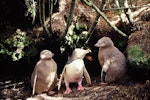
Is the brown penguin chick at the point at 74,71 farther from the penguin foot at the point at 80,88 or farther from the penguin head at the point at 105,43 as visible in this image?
the penguin head at the point at 105,43

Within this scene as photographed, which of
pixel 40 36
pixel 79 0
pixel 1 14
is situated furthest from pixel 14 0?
pixel 79 0

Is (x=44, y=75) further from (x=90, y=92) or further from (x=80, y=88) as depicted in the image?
(x=90, y=92)

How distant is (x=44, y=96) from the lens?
5.23 meters

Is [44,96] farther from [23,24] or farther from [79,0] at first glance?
[79,0]

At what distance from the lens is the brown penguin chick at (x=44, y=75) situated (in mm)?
5246

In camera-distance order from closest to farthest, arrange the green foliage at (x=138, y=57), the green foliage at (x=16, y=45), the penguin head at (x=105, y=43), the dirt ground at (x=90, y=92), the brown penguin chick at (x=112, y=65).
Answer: the dirt ground at (x=90, y=92) < the green foliage at (x=138, y=57) < the brown penguin chick at (x=112, y=65) < the penguin head at (x=105, y=43) < the green foliage at (x=16, y=45)

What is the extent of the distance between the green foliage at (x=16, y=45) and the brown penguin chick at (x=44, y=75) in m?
0.74

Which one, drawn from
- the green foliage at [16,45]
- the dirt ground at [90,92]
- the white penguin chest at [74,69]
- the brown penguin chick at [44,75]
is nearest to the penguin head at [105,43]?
the white penguin chest at [74,69]

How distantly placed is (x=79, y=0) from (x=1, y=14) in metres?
1.48

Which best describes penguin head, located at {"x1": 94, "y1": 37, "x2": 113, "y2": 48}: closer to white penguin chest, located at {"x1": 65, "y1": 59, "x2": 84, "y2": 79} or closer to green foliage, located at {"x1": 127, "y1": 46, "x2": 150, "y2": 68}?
green foliage, located at {"x1": 127, "y1": 46, "x2": 150, "y2": 68}

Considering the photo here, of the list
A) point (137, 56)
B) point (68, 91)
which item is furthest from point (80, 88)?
point (137, 56)

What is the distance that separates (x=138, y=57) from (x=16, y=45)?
2.13 m

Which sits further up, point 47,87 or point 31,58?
point 31,58

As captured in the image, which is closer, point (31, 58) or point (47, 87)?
point (47, 87)
